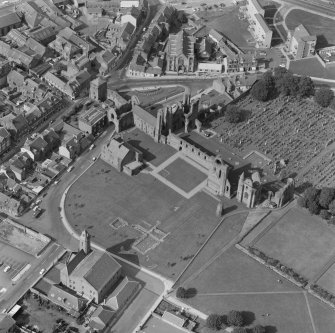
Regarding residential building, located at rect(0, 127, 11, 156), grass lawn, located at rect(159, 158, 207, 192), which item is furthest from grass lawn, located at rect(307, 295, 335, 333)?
residential building, located at rect(0, 127, 11, 156)

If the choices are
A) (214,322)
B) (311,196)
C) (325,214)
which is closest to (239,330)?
(214,322)

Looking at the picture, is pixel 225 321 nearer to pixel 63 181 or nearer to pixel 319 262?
pixel 319 262

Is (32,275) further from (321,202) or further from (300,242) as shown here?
(321,202)

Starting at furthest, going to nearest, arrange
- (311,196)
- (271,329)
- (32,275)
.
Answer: (311,196) → (32,275) → (271,329)

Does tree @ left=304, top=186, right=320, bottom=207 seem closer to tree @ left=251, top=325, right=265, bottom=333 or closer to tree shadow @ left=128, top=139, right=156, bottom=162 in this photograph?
tree @ left=251, top=325, right=265, bottom=333

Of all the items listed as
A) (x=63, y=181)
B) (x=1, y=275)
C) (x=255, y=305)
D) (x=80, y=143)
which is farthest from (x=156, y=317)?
(x=80, y=143)

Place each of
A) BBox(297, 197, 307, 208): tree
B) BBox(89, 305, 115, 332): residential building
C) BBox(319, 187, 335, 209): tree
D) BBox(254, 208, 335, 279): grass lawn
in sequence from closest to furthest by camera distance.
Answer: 1. BBox(89, 305, 115, 332): residential building
2. BBox(254, 208, 335, 279): grass lawn
3. BBox(319, 187, 335, 209): tree
4. BBox(297, 197, 307, 208): tree
